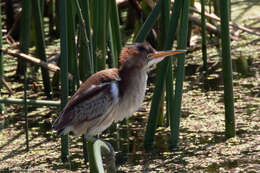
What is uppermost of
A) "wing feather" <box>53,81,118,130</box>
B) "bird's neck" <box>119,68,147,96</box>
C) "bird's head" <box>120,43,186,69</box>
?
"bird's head" <box>120,43,186,69</box>

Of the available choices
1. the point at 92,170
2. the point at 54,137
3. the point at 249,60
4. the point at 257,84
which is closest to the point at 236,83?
the point at 257,84

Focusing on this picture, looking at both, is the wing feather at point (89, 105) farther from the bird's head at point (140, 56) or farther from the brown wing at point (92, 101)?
the bird's head at point (140, 56)

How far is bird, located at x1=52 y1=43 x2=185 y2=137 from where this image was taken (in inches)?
106

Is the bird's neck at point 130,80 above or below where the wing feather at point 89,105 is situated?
above

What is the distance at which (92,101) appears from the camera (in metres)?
2.76

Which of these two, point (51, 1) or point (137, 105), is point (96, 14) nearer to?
point (137, 105)

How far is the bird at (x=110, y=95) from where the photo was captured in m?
2.68

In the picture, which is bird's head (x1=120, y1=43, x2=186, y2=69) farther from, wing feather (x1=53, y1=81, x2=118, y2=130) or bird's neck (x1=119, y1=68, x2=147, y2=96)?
wing feather (x1=53, y1=81, x2=118, y2=130)

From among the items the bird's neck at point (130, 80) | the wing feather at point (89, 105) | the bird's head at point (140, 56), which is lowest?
the wing feather at point (89, 105)

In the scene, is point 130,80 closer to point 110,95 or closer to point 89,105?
point 110,95

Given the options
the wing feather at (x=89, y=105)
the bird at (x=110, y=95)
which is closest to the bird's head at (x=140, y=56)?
the bird at (x=110, y=95)

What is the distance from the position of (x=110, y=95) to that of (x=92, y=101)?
0.13 meters

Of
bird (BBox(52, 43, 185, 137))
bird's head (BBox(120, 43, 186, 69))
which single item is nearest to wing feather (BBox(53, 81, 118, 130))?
bird (BBox(52, 43, 185, 137))

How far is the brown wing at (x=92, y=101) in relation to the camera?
2676 millimetres
